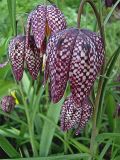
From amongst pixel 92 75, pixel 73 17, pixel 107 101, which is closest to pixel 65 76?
pixel 92 75

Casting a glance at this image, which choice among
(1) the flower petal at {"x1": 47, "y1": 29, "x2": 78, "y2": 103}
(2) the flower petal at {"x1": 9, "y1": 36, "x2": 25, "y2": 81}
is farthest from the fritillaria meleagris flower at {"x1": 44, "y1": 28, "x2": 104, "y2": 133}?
(2) the flower petal at {"x1": 9, "y1": 36, "x2": 25, "y2": 81}

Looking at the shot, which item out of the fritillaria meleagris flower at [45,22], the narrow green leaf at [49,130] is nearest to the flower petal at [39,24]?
the fritillaria meleagris flower at [45,22]

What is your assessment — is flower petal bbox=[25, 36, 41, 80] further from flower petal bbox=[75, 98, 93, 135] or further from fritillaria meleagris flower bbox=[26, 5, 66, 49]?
flower petal bbox=[75, 98, 93, 135]

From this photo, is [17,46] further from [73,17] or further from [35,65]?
[73,17]

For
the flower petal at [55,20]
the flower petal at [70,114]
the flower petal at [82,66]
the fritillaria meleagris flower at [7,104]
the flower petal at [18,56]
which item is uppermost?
the flower petal at [55,20]

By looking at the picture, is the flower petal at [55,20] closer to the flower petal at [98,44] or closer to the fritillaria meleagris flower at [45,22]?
the fritillaria meleagris flower at [45,22]
